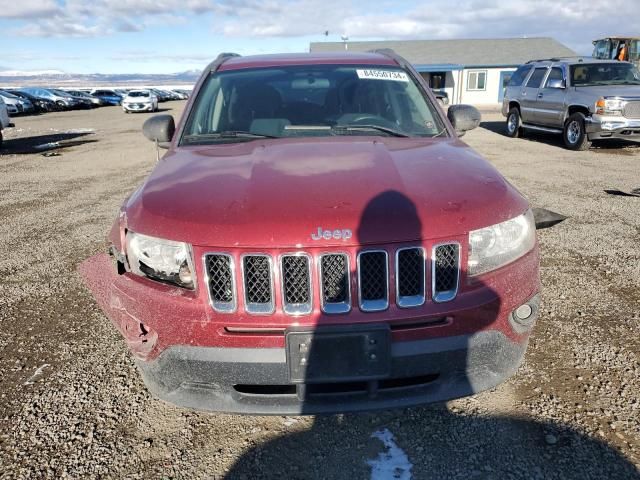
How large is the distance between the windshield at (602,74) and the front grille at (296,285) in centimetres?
1268

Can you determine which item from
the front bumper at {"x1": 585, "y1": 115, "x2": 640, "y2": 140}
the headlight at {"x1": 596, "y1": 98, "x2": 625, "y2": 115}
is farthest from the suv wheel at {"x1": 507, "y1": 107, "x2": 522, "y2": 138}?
the headlight at {"x1": 596, "y1": 98, "x2": 625, "y2": 115}

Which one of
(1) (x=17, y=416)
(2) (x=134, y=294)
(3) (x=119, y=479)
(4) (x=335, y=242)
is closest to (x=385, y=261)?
(4) (x=335, y=242)

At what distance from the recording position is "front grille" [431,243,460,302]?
2115 millimetres

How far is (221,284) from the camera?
2.10m

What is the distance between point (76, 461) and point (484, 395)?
2103 mm

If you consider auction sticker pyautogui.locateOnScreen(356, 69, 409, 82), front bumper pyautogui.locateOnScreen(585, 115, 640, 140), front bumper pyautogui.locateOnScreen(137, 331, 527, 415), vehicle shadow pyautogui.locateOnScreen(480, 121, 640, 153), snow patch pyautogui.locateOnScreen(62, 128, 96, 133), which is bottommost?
vehicle shadow pyautogui.locateOnScreen(480, 121, 640, 153)

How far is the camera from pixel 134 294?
2260mm

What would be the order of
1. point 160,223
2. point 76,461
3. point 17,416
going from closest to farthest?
point 160,223 → point 76,461 → point 17,416

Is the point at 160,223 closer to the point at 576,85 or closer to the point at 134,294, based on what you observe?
the point at 134,294

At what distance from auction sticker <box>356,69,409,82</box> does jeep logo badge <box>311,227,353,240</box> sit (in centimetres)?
209

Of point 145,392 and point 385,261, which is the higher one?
point 385,261

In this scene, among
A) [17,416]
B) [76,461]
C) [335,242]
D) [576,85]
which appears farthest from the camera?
[576,85]

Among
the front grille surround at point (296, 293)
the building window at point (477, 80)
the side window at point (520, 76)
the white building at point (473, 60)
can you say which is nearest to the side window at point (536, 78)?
the side window at point (520, 76)

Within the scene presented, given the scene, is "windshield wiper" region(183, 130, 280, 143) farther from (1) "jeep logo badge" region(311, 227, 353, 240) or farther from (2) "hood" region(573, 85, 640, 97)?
(2) "hood" region(573, 85, 640, 97)
